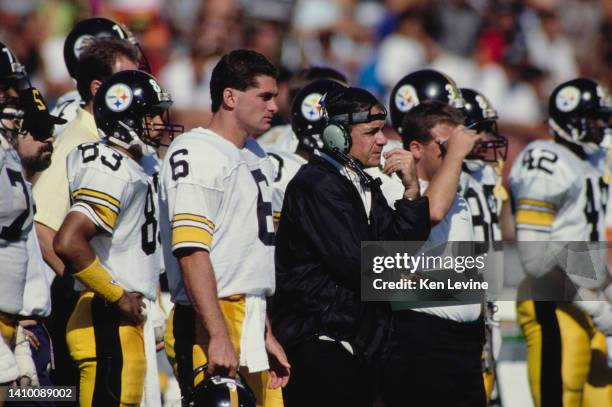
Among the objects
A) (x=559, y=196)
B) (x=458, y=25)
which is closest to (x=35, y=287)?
(x=559, y=196)

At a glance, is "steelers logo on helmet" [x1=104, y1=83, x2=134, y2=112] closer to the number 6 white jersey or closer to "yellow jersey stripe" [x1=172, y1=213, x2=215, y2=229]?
the number 6 white jersey

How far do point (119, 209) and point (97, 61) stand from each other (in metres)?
1.57

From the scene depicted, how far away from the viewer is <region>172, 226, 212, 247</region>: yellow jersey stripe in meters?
5.82

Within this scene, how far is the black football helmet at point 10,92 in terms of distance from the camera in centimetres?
618

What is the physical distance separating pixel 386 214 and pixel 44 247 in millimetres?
1958

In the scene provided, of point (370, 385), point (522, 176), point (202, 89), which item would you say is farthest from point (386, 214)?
point (202, 89)

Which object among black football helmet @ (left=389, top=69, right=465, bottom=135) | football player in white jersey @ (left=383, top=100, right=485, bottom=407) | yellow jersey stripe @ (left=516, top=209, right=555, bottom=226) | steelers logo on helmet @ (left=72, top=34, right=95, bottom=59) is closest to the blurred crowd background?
steelers logo on helmet @ (left=72, top=34, right=95, bottom=59)

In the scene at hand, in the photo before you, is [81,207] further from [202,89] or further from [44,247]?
[202,89]

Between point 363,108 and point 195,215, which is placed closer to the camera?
point 195,215

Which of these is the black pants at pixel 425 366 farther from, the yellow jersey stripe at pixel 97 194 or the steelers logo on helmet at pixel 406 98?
the steelers logo on helmet at pixel 406 98

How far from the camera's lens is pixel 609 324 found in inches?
328

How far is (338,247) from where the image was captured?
20.1 feet

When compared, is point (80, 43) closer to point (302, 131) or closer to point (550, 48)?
point (302, 131)

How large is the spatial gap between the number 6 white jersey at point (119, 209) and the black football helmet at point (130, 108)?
0.44ft
